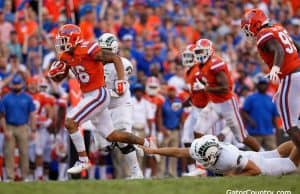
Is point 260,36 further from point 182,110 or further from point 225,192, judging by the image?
point 182,110

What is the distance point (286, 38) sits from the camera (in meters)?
12.0

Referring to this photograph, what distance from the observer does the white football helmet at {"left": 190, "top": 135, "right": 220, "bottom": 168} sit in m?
11.4

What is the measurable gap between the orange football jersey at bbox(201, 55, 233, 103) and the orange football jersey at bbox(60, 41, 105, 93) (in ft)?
7.66

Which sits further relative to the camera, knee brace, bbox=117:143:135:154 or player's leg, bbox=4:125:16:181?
player's leg, bbox=4:125:16:181

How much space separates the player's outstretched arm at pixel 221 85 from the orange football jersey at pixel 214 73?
0.06m

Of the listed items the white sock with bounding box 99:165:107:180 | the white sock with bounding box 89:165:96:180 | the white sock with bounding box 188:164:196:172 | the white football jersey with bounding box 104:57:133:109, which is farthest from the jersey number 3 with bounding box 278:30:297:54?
the white sock with bounding box 89:165:96:180

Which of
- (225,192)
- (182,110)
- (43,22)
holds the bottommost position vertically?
(225,192)

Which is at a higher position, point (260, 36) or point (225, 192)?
point (260, 36)

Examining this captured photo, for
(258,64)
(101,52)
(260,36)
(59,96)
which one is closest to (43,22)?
(59,96)

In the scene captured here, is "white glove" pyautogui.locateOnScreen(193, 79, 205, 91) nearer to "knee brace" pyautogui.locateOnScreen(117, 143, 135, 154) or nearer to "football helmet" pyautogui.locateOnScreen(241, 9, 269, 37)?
"knee brace" pyautogui.locateOnScreen(117, 143, 135, 154)

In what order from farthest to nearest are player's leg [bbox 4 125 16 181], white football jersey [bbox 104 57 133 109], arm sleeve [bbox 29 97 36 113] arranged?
arm sleeve [bbox 29 97 36 113]
player's leg [bbox 4 125 16 181]
white football jersey [bbox 104 57 133 109]

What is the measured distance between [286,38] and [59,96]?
631cm

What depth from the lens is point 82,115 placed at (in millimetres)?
12641

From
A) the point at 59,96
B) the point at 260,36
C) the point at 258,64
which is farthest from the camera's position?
the point at 258,64
